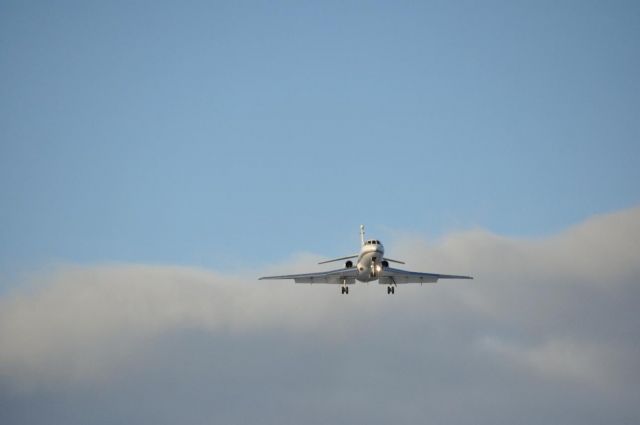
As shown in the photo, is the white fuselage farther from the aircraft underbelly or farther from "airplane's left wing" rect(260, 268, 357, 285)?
"airplane's left wing" rect(260, 268, 357, 285)

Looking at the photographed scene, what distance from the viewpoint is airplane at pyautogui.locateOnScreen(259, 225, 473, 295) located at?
78562 mm

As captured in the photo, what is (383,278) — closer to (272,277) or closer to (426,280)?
(426,280)

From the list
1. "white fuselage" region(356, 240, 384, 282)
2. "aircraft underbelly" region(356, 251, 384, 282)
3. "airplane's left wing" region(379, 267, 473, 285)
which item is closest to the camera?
"white fuselage" region(356, 240, 384, 282)

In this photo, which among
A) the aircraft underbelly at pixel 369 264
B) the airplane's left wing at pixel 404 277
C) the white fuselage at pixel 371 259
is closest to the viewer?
the white fuselage at pixel 371 259

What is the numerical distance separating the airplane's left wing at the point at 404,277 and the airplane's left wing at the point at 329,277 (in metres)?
3.07

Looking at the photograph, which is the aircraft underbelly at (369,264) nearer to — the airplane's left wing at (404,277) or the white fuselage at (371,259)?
the white fuselage at (371,259)

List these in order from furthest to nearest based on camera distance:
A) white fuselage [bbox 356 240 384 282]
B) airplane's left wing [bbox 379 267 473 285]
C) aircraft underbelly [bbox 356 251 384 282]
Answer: airplane's left wing [bbox 379 267 473 285]
aircraft underbelly [bbox 356 251 384 282]
white fuselage [bbox 356 240 384 282]

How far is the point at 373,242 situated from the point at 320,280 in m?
12.1

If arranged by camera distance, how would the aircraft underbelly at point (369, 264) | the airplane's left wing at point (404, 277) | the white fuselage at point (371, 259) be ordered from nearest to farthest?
1. the white fuselage at point (371, 259)
2. the aircraft underbelly at point (369, 264)
3. the airplane's left wing at point (404, 277)

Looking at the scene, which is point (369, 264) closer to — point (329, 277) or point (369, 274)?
point (369, 274)

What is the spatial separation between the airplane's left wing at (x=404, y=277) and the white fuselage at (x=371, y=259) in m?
3.27

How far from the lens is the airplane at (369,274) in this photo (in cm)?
7856

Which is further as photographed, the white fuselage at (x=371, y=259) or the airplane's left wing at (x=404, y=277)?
the airplane's left wing at (x=404, y=277)

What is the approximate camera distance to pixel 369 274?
81938 millimetres
